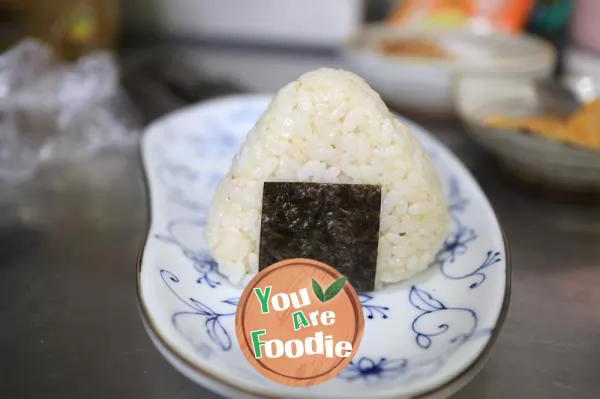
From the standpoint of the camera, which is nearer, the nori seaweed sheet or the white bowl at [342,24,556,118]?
the nori seaweed sheet

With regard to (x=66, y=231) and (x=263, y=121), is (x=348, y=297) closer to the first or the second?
(x=263, y=121)

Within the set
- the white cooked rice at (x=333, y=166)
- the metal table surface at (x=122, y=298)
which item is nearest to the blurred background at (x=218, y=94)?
the metal table surface at (x=122, y=298)

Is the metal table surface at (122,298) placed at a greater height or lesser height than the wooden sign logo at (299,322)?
lesser

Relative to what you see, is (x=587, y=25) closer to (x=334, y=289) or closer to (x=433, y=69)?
(x=433, y=69)

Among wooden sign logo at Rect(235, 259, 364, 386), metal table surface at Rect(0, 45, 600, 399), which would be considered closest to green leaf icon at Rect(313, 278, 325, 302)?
wooden sign logo at Rect(235, 259, 364, 386)

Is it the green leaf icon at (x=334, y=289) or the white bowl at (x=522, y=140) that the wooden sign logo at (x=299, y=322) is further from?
the white bowl at (x=522, y=140)

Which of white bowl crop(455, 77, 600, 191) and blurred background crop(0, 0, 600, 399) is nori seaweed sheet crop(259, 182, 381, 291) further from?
white bowl crop(455, 77, 600, 191)
